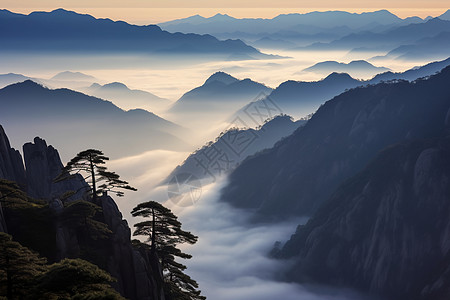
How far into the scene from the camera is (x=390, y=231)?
141250 mm

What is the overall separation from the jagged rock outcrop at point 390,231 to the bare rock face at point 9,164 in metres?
91.2

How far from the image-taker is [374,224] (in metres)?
148

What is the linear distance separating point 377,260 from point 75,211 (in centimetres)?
10932

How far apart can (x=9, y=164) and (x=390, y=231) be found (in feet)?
331

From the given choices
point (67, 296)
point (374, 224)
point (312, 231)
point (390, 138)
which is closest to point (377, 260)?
point (374, 224)

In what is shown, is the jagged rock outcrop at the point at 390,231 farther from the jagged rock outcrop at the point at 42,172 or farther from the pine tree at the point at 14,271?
the pine tree at the point at 14,271

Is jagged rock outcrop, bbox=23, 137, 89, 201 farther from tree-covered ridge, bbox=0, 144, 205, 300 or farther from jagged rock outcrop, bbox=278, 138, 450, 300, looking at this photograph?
jagged rock outcrop, bbox=278, 138, 450, 300

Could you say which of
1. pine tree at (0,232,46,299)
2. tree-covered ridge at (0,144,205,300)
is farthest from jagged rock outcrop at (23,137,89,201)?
pine tree at (0,232,46,299)

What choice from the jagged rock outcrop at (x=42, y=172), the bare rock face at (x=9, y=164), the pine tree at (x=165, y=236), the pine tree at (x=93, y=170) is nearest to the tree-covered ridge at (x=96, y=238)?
the pine tree at (x=165, y=236)

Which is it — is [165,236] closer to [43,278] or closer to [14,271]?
[14,271]

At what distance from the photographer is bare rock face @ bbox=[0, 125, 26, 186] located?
8038 centimetres

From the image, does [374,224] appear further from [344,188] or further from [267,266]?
[267,266]

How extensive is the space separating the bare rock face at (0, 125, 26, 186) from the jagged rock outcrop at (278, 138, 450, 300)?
91.2 m

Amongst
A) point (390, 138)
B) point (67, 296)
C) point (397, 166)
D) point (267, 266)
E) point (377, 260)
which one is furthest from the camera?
point (390, 138)
